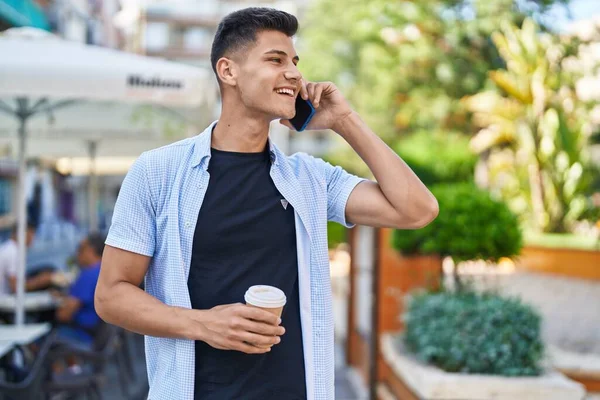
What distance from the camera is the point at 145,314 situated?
1858 mm

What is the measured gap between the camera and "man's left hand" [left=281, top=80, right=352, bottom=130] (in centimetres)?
224

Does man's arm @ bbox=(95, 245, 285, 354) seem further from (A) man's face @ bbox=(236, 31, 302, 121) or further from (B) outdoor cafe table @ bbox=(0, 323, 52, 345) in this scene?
(B) outdoor cafe table @ bbox=(0, 323, 52, 345)

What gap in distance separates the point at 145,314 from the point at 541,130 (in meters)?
13.4

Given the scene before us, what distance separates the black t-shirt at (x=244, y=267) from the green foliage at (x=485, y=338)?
271cm

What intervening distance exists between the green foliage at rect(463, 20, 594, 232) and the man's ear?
1201cm

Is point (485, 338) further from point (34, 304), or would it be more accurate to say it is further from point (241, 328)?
point (34, 304)

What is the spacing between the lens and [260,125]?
211 cm

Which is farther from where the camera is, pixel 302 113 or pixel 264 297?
pixel 302 113

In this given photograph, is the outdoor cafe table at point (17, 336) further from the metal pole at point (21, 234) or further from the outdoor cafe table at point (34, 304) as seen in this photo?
the outdoor cafe table at point (34, 304)

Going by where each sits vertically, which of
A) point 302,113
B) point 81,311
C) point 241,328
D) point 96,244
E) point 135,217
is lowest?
point 81,311

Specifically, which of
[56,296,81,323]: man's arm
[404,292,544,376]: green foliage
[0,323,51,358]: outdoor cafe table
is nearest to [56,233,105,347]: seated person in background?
[56,296,81,323]: man's arm

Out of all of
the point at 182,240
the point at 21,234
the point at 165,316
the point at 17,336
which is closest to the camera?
the point at 165,316

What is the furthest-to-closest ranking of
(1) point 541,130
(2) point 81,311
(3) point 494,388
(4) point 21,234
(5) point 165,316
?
(1) point 541,130 → (2) point 81,311 → (4) point 21,234 → (3) point 494,388 → (5) point 165,316

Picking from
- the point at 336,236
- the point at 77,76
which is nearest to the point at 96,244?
the point at 77,76
